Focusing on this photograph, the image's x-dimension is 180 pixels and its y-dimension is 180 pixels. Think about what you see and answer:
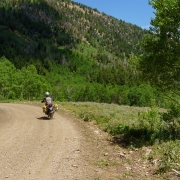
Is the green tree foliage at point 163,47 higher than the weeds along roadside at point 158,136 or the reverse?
higher

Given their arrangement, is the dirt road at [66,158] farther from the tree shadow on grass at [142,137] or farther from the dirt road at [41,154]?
the tree shadow on grass at [142,137]

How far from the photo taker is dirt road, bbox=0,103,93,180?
902cm

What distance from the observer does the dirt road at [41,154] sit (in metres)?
9.02

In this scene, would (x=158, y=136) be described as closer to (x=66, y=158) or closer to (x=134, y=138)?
(x=134, y=138)

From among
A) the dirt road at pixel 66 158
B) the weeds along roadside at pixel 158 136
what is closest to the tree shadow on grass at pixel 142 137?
the weeds along roadside at pixel 158 136

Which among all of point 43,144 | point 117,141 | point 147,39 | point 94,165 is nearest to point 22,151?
point 43,144

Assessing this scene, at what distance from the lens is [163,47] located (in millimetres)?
13641

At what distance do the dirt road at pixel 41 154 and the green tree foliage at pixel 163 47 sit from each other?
623 centimetres

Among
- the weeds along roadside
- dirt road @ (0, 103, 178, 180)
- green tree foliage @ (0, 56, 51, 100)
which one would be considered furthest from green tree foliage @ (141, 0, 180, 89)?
green tree foliage @ (0, 56, 51, 100)

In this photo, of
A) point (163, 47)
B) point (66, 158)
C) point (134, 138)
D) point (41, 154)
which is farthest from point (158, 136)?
point (41, 154)

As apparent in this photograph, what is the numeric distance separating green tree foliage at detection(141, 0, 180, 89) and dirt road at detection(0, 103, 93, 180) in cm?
623

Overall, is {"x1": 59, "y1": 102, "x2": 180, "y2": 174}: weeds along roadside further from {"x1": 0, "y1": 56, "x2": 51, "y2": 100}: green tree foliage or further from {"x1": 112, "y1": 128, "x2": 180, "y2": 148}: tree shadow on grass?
{"x1": 0, "y1": 56, "x2": 51, "y2": 100}: green tree foliage

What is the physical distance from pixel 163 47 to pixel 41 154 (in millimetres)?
8756

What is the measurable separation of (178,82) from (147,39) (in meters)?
3.11
